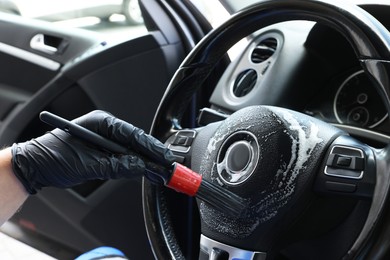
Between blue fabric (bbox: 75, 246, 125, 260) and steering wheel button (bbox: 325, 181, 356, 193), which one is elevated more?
steering wheel button (bbox: 325, 181, 356, 193)

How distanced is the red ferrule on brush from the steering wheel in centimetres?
7

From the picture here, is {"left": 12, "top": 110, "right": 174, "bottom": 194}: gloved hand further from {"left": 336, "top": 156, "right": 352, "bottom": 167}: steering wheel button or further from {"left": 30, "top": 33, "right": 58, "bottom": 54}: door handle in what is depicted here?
{"left": 30, "top": 33, "right": 58, "bottom": 54}: door handle

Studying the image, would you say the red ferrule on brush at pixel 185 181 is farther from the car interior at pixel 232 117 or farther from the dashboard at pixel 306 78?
the dashboard at pixel 306 78

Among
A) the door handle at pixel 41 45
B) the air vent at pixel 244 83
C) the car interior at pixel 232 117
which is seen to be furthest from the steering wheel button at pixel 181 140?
the door handle at pixel 41 45

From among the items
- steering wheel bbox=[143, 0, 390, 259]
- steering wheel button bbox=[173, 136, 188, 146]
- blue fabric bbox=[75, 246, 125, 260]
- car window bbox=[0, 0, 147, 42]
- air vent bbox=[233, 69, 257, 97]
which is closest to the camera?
steering wheel bbox=[143, 0, 390, 259]

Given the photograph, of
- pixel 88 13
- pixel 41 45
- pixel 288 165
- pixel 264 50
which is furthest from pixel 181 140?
pixel 88 13

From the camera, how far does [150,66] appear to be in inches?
62.2

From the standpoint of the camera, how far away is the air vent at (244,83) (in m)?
1.26

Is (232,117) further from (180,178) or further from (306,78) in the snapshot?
(306,78)

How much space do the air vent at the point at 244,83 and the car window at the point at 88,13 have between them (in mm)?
529

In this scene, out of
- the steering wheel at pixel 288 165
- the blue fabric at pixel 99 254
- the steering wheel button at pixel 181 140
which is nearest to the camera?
the steering wheel at pixel 288 165

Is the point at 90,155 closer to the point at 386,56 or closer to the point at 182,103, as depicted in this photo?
the point at 182,103

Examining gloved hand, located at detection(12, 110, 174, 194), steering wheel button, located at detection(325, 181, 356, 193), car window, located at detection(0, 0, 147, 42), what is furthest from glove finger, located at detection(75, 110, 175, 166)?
car window, located at detection(0, 0, 147, 42)

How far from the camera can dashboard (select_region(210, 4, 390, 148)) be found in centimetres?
109
